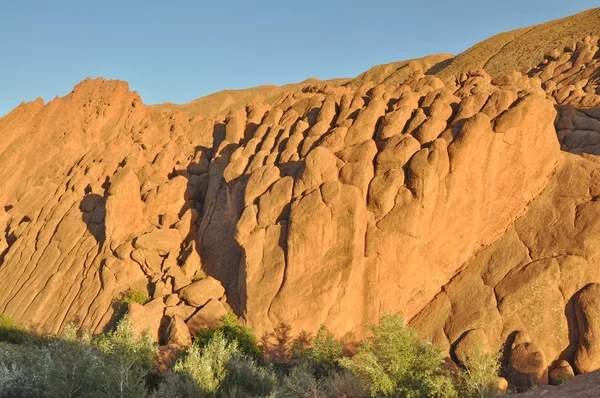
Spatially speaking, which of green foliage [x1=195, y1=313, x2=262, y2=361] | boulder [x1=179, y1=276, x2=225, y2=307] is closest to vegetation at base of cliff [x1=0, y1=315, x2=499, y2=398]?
green foliage [x1=195, y1=313, x2=262, y2=361]

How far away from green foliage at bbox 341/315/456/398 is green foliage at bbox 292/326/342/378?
474cm

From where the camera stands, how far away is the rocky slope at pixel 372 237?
2594cm

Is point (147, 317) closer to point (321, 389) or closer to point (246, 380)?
point (246, 380)

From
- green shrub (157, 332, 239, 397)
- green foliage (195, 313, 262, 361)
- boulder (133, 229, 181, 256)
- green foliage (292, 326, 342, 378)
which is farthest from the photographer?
boulder (133, 229, 181, 256)

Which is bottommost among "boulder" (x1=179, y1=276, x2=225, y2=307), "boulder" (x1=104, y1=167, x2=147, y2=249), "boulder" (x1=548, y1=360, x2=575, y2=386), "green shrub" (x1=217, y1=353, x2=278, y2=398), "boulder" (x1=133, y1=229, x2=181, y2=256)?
"boulder" (x1=548, y1=360, x2=575, y2=386)

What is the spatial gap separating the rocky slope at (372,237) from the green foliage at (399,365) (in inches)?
282

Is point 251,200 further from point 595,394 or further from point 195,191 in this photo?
point 595,394

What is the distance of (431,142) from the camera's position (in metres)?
28.8

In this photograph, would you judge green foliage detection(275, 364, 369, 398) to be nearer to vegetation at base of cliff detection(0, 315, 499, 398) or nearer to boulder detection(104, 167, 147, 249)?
vegetation at base of cliff detection(0, 315, 499, 398)

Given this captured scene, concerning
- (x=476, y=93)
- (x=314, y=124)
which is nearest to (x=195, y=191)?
(x=314, y=124)

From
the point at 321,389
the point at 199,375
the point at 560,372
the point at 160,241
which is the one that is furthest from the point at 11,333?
the point at 560,372

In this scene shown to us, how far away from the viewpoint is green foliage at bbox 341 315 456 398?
16.9 meters

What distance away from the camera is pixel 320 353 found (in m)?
24.5

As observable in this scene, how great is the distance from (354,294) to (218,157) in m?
19.5
